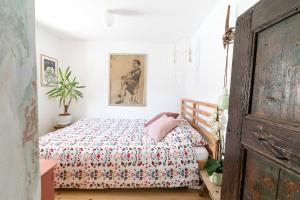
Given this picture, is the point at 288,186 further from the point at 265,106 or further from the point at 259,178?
the point at 265,106

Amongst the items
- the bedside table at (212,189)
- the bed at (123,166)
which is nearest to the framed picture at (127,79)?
the bed at (123,166)

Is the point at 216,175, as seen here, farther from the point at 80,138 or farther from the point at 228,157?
the point at 80,138

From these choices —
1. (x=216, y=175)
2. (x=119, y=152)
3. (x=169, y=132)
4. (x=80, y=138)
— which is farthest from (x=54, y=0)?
(x=216, y=175)

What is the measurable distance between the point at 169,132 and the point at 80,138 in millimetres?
1156

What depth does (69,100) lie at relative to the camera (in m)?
3.72

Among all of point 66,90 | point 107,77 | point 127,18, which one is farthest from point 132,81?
point 127,18

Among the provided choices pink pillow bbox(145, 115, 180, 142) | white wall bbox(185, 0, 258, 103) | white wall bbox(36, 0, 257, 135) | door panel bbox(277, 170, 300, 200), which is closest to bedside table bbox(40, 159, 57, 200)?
pink pillow bbox(145, 115, 180, 142)

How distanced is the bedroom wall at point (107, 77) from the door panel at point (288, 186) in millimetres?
3169

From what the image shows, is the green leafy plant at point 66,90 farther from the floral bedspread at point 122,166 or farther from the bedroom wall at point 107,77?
the floral bedspread at point 122,166

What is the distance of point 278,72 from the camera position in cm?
75

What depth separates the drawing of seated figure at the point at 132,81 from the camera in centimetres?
378

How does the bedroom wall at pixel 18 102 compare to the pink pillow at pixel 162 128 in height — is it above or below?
above

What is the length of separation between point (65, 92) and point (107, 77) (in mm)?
914

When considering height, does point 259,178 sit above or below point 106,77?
below
